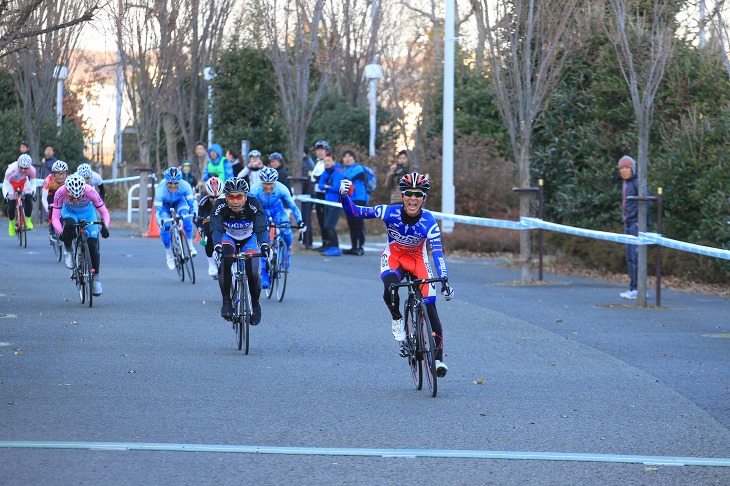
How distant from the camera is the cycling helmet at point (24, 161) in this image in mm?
25281

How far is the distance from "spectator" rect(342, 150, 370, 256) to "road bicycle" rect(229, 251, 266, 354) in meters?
11.2

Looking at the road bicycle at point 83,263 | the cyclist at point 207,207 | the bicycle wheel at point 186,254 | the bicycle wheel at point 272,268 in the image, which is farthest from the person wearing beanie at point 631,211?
the road bicycle at point 83,263

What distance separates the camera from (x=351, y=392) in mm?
10141

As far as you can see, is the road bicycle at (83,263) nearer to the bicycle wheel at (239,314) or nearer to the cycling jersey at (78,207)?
the cycling jersey at (78,207)

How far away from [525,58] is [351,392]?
1008 centimetres

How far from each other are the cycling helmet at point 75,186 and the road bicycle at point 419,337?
22.9ft

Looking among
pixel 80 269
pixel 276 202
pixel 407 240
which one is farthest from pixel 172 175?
pixel 407 240

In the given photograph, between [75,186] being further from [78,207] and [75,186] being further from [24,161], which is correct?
[24,161]

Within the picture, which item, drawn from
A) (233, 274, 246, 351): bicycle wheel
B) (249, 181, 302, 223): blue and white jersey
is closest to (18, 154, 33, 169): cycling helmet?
(249, 181, 302, 223): blue and white jersey

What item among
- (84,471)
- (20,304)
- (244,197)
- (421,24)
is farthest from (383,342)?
(421,24)

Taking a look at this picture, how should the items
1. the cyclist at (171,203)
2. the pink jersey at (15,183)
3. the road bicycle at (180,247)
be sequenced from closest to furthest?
the road bicycle at (180,247) → the cyclist at (171,203) → the pink jersey at (15,183)

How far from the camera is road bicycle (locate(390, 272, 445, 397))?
32.7 ft

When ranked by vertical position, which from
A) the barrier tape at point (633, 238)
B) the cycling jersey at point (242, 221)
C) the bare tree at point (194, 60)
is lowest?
the barrier tape at point (633, 238)

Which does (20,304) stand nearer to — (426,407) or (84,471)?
(426,407)
